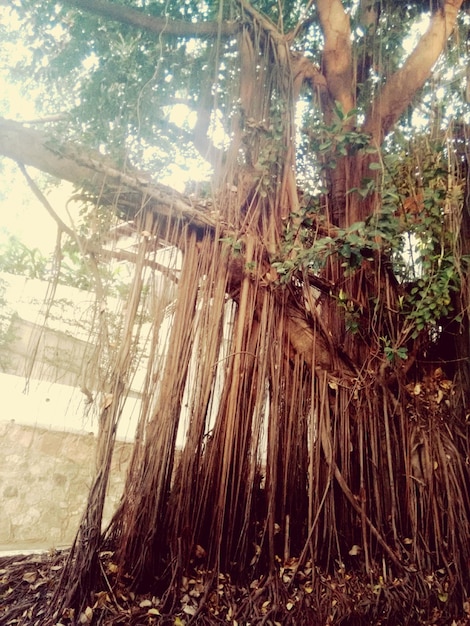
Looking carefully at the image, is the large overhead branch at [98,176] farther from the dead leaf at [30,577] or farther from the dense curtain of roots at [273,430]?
the dead leaf at [30,577]

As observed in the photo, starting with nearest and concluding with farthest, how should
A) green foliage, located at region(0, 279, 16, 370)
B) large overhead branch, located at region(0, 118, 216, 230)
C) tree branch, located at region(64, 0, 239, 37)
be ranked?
1. large overhead branch, located at region(0, 118, 216, 230)
2. tree branch, located at region(64, 0, 239, 37)
3. green foliage, located at region(0, 279, 16, 370)

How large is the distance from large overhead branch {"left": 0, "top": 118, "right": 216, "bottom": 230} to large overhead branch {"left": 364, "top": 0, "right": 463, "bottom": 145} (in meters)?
1.46

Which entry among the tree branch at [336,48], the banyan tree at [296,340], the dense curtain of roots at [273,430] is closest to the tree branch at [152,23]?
the banyan tree at [296,340]

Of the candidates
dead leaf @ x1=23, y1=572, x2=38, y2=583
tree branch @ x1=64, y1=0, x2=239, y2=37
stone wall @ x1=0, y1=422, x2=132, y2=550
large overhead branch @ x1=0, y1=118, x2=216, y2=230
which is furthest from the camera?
stone wall @ x1=0, y1=422, x2=132, y2=550

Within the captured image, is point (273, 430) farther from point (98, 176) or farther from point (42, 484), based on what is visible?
point (42, 484)

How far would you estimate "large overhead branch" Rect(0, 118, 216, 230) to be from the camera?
2.41m

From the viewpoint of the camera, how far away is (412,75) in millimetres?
3053

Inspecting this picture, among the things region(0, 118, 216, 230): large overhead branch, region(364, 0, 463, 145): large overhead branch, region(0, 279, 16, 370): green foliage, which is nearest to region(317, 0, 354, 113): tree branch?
region(364, 0, 463, 145): large overhead branch

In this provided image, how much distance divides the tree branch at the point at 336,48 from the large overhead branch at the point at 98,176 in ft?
5.04

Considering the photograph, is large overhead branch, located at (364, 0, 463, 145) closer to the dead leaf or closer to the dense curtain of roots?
the dense curtain of roots

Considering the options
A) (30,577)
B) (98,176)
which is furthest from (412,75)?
(30,577)

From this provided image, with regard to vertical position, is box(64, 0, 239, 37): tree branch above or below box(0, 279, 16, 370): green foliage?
above

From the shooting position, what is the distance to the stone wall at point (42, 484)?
3.19 meters

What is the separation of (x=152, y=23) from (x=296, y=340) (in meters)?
2.44
